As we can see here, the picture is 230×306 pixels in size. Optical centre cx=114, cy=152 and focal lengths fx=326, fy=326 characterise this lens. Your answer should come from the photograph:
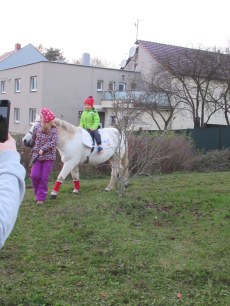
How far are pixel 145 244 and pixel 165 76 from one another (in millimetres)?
17749

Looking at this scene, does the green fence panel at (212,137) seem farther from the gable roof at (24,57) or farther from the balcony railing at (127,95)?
the gable roof at (24,57)

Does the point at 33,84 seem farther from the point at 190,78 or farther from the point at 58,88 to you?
the point at 190,78

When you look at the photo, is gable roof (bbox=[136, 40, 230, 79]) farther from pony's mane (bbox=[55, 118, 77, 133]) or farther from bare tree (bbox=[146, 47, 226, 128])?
pony's mane (bbox=[55, 118, 77, 133])

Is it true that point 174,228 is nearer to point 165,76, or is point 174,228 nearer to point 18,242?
point 18,242

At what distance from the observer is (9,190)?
1.48 meters

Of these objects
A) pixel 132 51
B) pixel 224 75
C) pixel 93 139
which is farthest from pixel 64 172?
pixel 132 51

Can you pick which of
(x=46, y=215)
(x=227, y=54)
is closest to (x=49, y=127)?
(x=46, y=215)

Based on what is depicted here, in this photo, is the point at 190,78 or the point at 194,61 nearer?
the point at 194,61

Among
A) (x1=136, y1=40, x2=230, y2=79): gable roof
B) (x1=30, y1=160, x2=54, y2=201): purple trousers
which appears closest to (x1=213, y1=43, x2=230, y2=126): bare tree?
(x1=136, y1=40, x2=230, y2=79): gable roof

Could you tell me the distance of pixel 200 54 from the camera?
1948 cm

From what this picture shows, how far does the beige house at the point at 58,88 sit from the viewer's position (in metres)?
30.7

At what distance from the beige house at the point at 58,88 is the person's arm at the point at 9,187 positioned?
90.7 feet

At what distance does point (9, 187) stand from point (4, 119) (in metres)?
0.38

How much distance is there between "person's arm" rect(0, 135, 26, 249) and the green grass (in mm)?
1923
